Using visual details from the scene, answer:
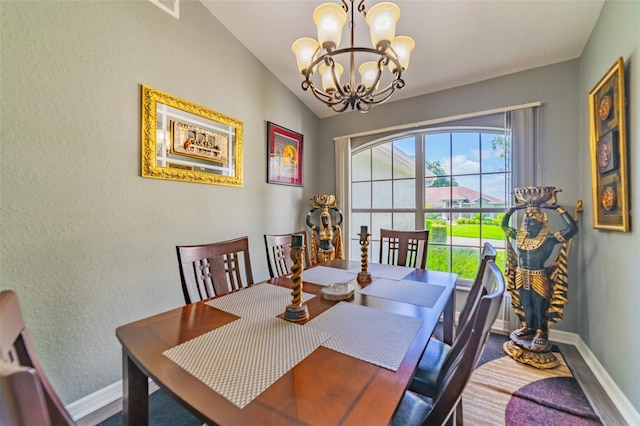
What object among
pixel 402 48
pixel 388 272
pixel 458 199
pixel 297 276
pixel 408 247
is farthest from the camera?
pixel 458 199

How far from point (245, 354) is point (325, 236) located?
7.44 ft

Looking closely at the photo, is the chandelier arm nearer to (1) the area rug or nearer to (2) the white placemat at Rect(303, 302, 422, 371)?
(2) the white placemat at Rect(303, 302, 422, 371)

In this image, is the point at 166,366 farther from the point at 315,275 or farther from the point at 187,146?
the point at 187,146

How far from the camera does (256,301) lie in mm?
1330

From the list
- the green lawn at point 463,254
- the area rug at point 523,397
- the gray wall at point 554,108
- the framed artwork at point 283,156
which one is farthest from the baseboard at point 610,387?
the framed artwork at point 283,156

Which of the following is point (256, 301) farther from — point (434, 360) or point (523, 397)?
point (523, 397)

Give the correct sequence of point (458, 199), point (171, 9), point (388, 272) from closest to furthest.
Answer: point (388, 272), point (171, 9), point (458, 199)

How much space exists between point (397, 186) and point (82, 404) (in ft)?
10.8

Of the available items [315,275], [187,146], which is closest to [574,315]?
[315,275]

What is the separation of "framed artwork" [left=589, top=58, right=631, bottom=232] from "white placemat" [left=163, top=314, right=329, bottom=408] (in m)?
2.02

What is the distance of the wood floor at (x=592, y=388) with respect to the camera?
1.51 metres

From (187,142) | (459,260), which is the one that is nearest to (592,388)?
(459,260)

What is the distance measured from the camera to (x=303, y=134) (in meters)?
3.49

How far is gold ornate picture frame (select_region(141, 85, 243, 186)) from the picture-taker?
1922mm
